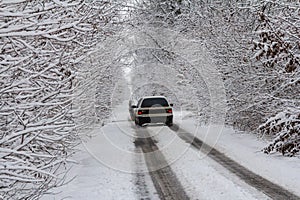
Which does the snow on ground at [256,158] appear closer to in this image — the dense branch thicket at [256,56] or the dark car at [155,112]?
the dense branch thicket at [256,56]

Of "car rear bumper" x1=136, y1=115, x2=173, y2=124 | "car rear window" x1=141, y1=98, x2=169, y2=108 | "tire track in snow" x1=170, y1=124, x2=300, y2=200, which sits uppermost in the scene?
"car rear window" x1=141, y1=98, x2=169, y2=108

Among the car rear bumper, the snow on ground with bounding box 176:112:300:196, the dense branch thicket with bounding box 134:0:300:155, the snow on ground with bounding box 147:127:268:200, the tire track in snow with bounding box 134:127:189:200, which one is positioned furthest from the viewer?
the car rear bumper

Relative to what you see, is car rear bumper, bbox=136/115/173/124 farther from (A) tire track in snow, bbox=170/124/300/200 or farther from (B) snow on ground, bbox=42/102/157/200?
(A) tire track in snow, bbox=170/124/300/200

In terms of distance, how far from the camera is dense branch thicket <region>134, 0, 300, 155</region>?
12.2 m

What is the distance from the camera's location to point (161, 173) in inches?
442

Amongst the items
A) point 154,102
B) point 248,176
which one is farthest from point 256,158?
point 154,102

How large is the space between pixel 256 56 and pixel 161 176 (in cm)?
440

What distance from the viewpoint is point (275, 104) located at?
14.9 metres

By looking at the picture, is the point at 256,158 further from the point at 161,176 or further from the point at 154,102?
the point at 154,102

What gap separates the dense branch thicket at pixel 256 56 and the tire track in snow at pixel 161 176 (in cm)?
333

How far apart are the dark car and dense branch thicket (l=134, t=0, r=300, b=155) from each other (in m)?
3.96

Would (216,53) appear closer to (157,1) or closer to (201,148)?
(201,148)

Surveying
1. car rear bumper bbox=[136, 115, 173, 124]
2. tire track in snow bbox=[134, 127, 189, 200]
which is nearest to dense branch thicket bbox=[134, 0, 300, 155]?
tire track in snow bbox=[134, 127, 189, 200]

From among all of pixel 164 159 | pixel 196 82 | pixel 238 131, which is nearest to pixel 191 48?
pixel 196 82
